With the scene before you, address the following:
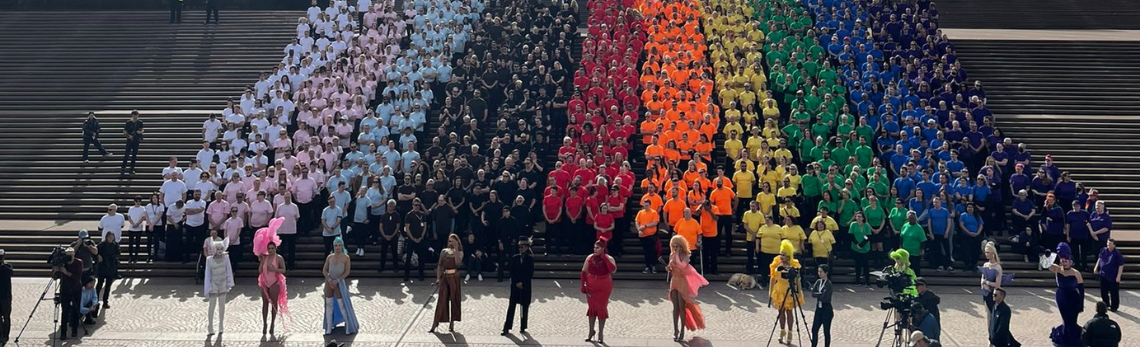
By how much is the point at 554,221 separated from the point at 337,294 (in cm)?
539

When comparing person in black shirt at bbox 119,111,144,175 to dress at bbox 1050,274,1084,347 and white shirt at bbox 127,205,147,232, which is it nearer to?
white shirt at bbox 127,205,147,232

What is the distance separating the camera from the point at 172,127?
83.1 feet

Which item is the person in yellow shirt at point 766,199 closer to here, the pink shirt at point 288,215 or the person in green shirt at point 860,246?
the person in green shirt at point 860,246

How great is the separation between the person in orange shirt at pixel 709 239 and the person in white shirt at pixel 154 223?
32.3ft

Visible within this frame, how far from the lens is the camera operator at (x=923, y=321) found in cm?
1206

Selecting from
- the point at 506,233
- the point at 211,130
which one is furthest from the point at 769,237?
the point at 211,130

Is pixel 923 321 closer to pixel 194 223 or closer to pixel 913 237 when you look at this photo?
pixel 913 237

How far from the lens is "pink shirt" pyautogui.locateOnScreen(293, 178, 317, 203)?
1958 centimetres

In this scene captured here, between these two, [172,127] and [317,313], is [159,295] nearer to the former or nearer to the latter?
[317,313]

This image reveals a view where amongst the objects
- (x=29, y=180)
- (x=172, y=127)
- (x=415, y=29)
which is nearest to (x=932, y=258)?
(x=415, y=29)

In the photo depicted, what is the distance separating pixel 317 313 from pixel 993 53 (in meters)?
21.7

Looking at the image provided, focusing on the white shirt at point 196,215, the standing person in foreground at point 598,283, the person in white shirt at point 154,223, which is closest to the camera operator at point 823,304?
the standing person in foreground at point 598,283

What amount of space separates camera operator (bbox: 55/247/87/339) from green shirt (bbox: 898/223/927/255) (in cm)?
1306

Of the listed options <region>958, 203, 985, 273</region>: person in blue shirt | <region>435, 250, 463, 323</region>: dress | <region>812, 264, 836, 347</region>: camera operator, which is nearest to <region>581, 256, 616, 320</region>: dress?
<region>435, 250, 463, 323</region>: dress
